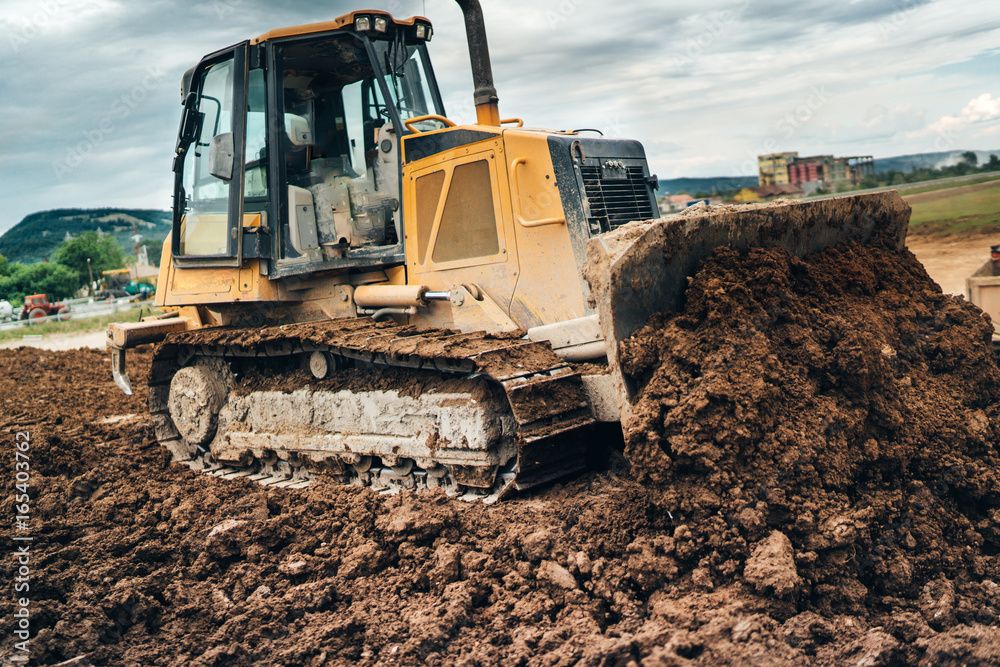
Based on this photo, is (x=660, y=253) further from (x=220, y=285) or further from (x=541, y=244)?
(x=220, y=285)

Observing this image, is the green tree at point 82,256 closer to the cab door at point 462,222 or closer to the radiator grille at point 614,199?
the cab door at point 462,222

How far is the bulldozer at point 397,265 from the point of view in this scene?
4.37 m

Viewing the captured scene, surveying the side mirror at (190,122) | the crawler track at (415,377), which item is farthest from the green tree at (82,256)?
the crawler track at (415,377)

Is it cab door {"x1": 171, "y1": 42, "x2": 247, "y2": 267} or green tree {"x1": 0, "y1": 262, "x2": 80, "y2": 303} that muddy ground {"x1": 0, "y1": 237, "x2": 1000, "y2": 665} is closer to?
cab door {"x1": 171, "y1": 42, "x2": 247, "y2": 267}

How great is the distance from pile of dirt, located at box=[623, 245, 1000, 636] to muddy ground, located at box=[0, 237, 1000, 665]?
1 cm

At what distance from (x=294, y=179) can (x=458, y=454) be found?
109 inches

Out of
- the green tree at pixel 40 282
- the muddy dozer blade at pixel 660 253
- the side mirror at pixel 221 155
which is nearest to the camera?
the muddy dozer blade at pixel 660 253

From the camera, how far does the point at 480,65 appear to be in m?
5.87

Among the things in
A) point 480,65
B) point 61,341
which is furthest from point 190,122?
point 61,341

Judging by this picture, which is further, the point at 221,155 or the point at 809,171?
the point at 809,171

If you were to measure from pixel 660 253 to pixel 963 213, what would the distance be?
17.8m

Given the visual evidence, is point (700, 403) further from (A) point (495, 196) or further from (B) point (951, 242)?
(B) point (951, 242)

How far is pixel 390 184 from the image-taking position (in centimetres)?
579

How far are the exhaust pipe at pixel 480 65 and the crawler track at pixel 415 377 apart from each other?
1752 millimetres
